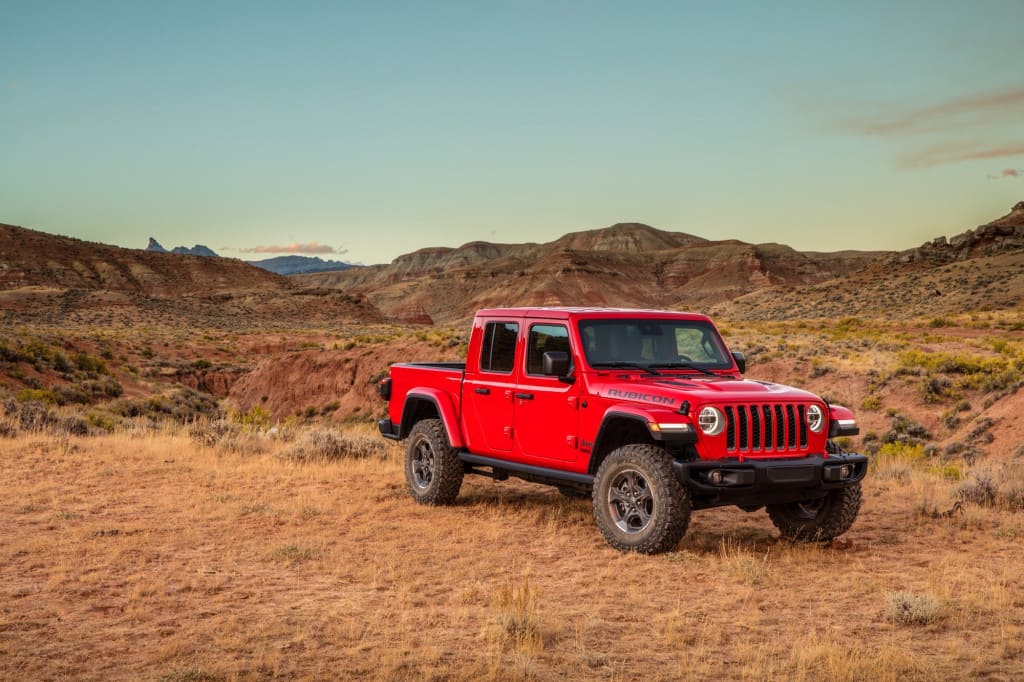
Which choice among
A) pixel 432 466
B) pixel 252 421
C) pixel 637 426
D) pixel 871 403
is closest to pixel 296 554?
pixel 432 466

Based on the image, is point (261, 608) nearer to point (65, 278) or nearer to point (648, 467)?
point (648, 467)

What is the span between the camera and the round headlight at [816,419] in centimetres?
820

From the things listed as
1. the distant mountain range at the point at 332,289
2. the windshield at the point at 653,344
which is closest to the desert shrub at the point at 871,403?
the windshield at the point at 653,344

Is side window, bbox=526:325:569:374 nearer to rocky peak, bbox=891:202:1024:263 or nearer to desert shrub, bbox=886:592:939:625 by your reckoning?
desert shrub, bbox=886:592:939:625

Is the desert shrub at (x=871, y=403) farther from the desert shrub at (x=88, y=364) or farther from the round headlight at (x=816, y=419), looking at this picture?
the desert shrub at (x=88, y=364)

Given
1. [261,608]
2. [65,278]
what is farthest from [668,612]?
[65,278]

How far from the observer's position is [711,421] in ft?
25.4

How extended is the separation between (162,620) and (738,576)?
14.2 ft

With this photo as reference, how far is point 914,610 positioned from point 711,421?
7.17 feet

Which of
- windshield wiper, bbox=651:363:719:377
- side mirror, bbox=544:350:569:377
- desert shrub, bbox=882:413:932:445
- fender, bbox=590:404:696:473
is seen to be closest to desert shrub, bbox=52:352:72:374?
desert shrub, bbox=882:413:932:445

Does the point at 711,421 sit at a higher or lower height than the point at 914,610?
higher

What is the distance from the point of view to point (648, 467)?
780cm

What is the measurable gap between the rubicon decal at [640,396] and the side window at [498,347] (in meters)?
1.57

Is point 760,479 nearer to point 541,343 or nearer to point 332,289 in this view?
point 541,343
